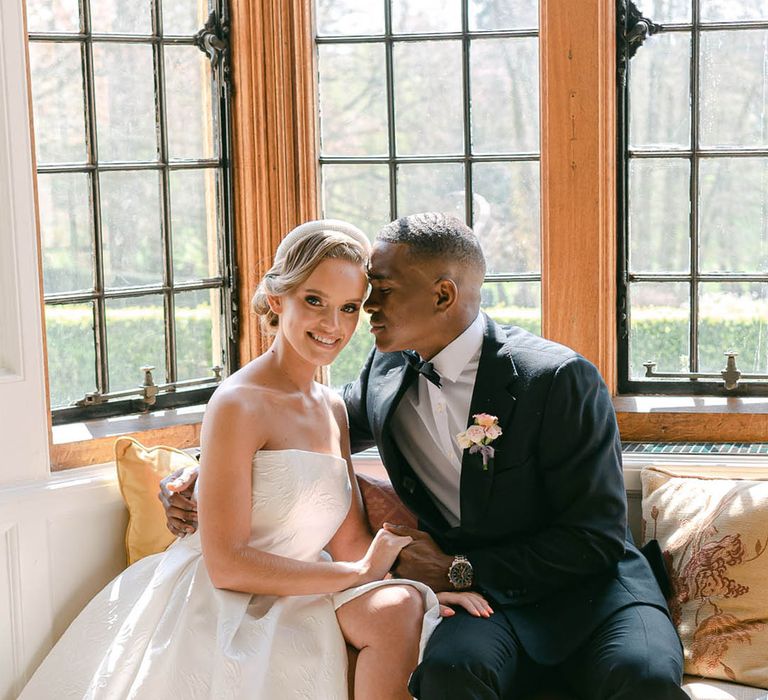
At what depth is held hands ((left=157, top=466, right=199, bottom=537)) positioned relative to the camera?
2953 mm

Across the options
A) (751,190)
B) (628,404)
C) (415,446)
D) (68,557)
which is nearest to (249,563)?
(415,446)

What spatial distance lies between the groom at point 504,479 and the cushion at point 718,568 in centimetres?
19

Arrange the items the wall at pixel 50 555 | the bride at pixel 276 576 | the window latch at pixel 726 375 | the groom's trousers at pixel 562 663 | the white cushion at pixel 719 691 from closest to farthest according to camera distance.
Answer: the groom's trousers at pixel 562 663
the bride at pixel 276 576
the white cushion at pixel 719 691
the wall at pixel 50 555
the window latch at pixel 726 375

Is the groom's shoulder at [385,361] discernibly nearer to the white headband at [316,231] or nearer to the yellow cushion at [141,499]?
the white headband at [316,231]

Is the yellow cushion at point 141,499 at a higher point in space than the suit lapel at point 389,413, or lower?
lower

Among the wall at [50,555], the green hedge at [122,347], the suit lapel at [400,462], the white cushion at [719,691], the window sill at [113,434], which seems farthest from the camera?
the green hedge at [122,347]

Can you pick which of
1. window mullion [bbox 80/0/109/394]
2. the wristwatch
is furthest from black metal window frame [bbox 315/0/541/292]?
the wristwatch

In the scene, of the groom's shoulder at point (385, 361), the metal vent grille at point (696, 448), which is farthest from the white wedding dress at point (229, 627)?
the metal vent grille at point (696, 448)

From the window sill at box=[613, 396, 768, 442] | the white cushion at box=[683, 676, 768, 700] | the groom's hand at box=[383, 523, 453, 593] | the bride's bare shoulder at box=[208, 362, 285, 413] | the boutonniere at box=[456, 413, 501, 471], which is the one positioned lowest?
the white cushion at box=[683, 676, 768, 700]

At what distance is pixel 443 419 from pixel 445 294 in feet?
1.08

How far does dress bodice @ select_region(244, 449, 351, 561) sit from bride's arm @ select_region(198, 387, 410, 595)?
0.19 ft

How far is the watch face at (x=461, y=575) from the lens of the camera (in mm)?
2818

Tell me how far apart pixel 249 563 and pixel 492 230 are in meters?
1.52

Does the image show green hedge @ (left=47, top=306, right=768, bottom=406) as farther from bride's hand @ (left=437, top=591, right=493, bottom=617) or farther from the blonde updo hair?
bride's hand @ (left=437, top=591, right=493, bottom=617)
